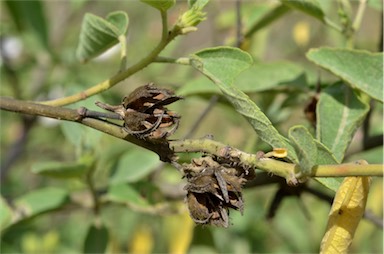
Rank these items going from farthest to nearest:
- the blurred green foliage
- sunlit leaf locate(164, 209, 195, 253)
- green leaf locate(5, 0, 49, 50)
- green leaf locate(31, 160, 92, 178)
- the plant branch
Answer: green leaf locate(5, 0, 49, 50)
sunlit leaf locate(164, 209, 195, 253)
the blurred green foliage
green leaf locate(31, 160, 92, 178)
the plant branch

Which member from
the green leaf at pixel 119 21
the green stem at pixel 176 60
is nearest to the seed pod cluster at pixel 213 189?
the green stem at pixel 176 60

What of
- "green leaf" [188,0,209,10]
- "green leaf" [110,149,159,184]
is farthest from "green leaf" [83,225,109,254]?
"green leaf" [188,0,209,10]

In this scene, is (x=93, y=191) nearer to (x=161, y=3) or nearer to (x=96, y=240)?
(x=96, y=240)

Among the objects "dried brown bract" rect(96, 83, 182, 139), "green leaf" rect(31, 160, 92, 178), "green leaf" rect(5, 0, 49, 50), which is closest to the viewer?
"dried brown bract" rect(96, 83, 182, 139)

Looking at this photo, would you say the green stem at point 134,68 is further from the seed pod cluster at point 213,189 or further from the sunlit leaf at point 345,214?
the sunlit leaf at point 345,214

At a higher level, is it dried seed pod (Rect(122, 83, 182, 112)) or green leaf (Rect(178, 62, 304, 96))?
dried seed pod (Rect(122, 83, 182, 112))

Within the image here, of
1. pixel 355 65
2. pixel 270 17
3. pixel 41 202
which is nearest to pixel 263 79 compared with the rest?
pixel 270 17

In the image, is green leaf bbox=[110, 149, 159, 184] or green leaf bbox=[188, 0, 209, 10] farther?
green leaf bbox=[110, 149, 159, 184]

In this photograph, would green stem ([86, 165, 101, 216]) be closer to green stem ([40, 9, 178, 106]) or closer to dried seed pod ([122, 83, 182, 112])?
green stem ([40, 9, 178, 106])
